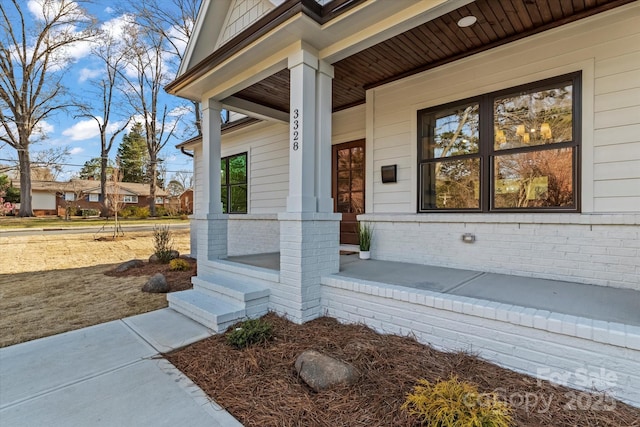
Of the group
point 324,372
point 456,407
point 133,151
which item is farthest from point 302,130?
point 133,151

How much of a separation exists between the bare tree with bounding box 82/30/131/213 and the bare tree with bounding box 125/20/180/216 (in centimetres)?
133

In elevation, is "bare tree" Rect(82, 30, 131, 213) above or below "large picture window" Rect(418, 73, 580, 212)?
above

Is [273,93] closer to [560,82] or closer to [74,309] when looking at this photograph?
[560,82]

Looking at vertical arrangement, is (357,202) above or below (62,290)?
above

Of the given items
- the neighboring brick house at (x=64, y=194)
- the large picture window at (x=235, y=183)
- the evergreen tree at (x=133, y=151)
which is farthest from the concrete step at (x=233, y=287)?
the evergreen tree at (x=133, y=151)

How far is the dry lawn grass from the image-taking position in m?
3.71

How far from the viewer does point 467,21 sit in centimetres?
337

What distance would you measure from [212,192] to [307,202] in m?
2.12

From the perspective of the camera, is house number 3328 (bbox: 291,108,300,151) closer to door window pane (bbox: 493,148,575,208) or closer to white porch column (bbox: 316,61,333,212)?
white porch column (bbox: 316,61,333,212)

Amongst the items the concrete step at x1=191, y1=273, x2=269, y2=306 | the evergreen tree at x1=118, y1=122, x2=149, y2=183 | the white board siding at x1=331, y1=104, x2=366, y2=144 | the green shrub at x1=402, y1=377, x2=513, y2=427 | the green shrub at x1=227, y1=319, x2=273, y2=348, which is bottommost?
the green shrub at x1=227, y1=319, x2=273, y2=348

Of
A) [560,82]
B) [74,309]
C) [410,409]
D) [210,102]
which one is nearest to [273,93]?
[210,102]

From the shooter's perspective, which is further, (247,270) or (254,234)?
(254,234)

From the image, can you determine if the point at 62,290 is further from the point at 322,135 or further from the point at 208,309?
the point at 322,135

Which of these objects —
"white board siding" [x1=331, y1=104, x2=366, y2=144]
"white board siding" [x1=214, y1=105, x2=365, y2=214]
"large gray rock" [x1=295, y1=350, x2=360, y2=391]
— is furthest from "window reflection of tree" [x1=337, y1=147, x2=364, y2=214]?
"large gray rock" [x1=295, y1=350, x2=360, y2=391]
